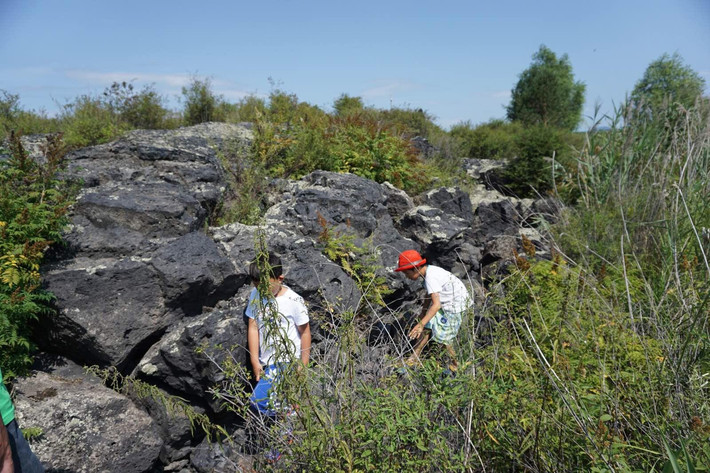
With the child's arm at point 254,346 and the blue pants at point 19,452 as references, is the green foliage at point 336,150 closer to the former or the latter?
the child's arm at point 254,346

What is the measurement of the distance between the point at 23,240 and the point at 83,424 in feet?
4.94

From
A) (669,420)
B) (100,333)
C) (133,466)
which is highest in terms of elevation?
(669,420)

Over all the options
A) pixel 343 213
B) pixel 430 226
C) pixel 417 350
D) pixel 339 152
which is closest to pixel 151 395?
pixel 417 350

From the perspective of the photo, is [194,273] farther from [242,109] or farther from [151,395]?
[242,109]

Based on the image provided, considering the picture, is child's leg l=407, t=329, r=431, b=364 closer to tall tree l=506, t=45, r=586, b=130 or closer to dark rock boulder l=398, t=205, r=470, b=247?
dark rock boulder l=398, t=205, r=470, b=247

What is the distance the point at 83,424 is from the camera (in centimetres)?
362

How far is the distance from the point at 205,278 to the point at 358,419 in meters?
2.67

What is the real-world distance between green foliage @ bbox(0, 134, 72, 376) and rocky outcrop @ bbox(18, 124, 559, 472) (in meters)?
0.26

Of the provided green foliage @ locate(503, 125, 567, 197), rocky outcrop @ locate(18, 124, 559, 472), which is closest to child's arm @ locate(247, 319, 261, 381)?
rocky outcrop @ locate(18, 124, 559, 472)

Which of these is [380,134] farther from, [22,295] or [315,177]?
Result: [22,295]

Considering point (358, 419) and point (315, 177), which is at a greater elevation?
point (315, 177)

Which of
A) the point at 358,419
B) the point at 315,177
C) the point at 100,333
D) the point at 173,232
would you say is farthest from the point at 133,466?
the point at 315,177

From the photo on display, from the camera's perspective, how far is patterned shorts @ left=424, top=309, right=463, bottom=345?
3.00m

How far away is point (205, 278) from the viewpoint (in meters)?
4.43
